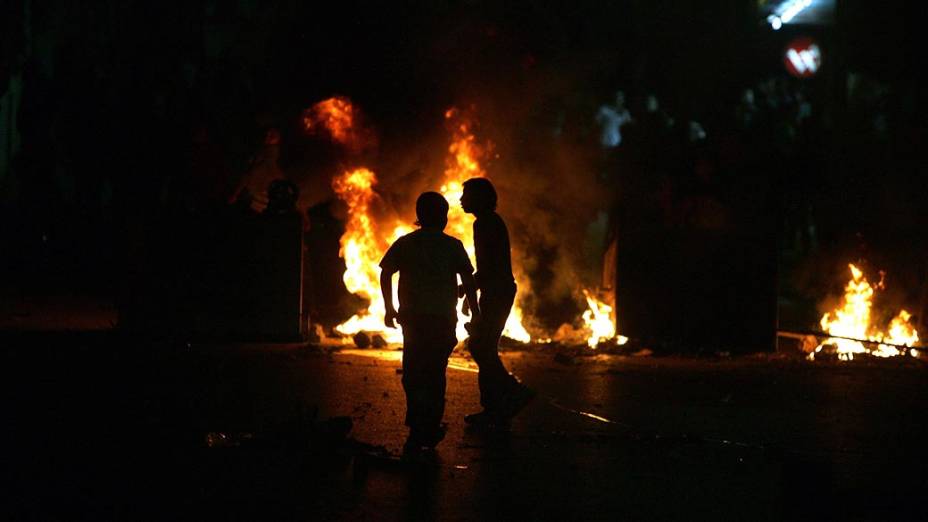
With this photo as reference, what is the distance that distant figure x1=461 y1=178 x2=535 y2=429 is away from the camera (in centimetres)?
893

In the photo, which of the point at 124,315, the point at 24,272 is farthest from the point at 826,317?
the point at 24,272

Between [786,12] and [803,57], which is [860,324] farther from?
[803,57]

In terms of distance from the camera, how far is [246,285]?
15.2 m

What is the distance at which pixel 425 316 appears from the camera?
7.76 metres

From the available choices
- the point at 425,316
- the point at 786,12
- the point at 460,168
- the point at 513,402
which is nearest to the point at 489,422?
the point at 513,402

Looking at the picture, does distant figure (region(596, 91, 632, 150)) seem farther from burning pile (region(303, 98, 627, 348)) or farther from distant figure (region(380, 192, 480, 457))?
distant figure (region(380, 192, 480, 457))

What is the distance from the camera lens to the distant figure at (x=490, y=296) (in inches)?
352

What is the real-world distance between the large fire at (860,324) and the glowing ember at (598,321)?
109 inches

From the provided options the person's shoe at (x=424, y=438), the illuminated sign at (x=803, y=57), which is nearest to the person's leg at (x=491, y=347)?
the person's shoe at (x=424, y=438)

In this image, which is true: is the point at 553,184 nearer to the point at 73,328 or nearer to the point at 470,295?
the point at 73,328

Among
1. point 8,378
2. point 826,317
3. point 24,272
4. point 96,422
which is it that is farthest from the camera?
point 24,272

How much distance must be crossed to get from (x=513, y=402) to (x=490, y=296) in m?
0.87

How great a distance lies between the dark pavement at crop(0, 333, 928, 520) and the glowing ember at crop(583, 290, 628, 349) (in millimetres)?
2994

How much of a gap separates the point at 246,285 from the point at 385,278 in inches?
301
